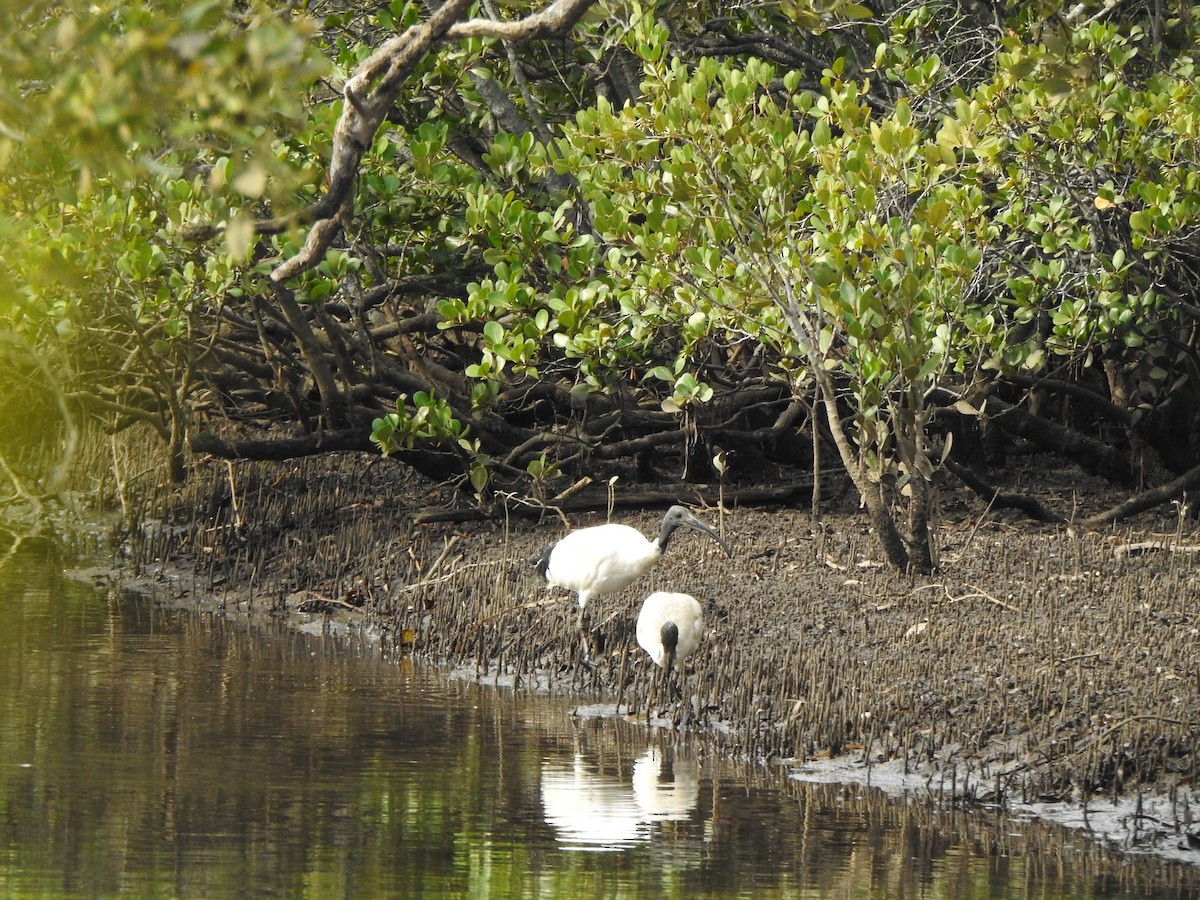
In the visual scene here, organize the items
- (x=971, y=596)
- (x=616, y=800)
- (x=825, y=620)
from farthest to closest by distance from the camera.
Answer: (x=971, y=596)
(x=825, y=620)
(x=616, y=800)

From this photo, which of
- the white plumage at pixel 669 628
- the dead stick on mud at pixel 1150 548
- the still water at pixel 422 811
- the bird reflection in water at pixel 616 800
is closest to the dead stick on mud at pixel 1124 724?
the still water at pixel 422 811

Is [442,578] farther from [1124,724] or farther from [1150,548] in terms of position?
[1124,724]

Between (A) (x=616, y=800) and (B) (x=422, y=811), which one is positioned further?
(A) (x=616, y=800)

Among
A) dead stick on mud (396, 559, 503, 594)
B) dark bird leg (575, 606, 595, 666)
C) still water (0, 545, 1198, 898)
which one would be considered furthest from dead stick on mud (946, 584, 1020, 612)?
dead stick on mud (396, 559, 503, 594)

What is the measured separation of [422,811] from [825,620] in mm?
3396

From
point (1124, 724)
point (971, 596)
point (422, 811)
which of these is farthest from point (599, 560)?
point (1124, 724)

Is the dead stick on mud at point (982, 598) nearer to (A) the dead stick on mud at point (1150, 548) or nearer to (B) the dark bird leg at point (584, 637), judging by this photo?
(A) the dead stick on mud at point (1150, 548)

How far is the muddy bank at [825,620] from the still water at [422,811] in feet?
1.33

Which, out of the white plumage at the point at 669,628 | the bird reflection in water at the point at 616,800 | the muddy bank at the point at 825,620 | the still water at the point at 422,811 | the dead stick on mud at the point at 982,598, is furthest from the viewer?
the dead stick on mud at the point at 982,598

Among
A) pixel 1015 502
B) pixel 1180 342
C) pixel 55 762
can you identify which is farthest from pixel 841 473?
pixel 55 762

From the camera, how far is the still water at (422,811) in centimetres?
553

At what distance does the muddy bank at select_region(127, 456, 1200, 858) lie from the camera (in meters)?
6.89

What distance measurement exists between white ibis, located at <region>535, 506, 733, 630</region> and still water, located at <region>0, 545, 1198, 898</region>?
0.97m

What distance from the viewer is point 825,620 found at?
9.12m
